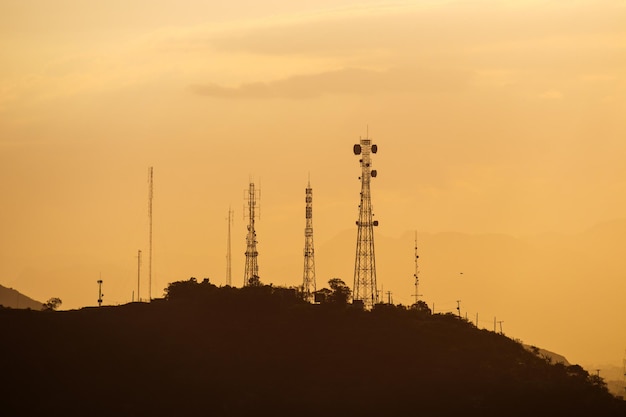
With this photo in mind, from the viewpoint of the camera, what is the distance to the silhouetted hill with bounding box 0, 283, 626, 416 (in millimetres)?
167250

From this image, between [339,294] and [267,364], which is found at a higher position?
[339,294]

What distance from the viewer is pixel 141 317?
188 m

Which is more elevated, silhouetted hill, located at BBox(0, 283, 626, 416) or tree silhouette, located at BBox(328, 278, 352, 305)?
tree silhouette, located at BBox(328, 278, 352, 305)

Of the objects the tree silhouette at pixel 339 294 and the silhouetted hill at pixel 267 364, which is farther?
the tree silhouette at pixel 339 294

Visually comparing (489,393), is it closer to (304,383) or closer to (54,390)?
(304,383)

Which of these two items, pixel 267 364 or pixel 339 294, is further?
pixel 339 294

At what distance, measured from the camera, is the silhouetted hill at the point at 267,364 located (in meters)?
167

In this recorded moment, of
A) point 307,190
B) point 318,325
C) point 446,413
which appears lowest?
point 446,413

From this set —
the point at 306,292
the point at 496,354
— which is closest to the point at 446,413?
the point at 496,354

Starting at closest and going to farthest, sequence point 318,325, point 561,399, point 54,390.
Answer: point 54,390 < point 561,399 < point 318,325

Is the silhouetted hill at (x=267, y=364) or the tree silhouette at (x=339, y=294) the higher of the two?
the tree silhouette at (x=339, y=294)

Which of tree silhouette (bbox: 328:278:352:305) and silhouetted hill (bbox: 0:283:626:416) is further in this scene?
Result: tree silhouette (bbox: 328:278:352:305)

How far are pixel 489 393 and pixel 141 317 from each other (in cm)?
4573

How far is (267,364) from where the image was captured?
17738 cm
